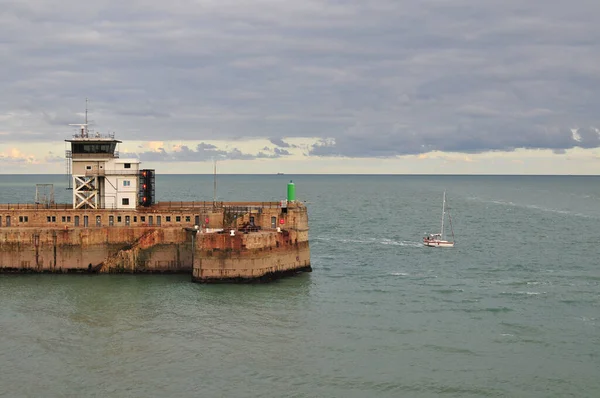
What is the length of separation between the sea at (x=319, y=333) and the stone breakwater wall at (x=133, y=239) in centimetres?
136

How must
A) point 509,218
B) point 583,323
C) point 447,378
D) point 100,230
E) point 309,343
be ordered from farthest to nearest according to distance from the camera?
point 509,218 < point 100,230 < point 583,323 < point 309,343 < point 447,378

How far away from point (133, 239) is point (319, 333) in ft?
82.2

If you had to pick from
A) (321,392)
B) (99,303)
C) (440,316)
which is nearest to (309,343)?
(321,392)

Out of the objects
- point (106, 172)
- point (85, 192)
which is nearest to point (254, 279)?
point (106, 172)

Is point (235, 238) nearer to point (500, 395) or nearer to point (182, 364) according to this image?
point (182, 364)

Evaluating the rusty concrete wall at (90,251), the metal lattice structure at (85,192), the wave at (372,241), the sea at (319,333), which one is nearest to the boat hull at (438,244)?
the wave at (372,241)

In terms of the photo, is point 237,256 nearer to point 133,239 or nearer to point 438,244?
point 133,239

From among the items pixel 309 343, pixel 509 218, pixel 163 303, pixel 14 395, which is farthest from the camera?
pixel 509 218

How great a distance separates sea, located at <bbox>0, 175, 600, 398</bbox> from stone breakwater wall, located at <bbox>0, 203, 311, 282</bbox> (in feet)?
4.46

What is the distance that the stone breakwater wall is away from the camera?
203ft

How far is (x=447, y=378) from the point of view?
37656mm

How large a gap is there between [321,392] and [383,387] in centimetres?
345

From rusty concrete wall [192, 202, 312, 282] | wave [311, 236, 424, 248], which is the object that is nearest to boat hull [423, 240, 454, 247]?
wave [311, 236, 424, 248]

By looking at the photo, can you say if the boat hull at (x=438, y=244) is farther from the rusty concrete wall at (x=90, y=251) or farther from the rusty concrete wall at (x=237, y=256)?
the rusty concrete wall at (x=90, y=251)
